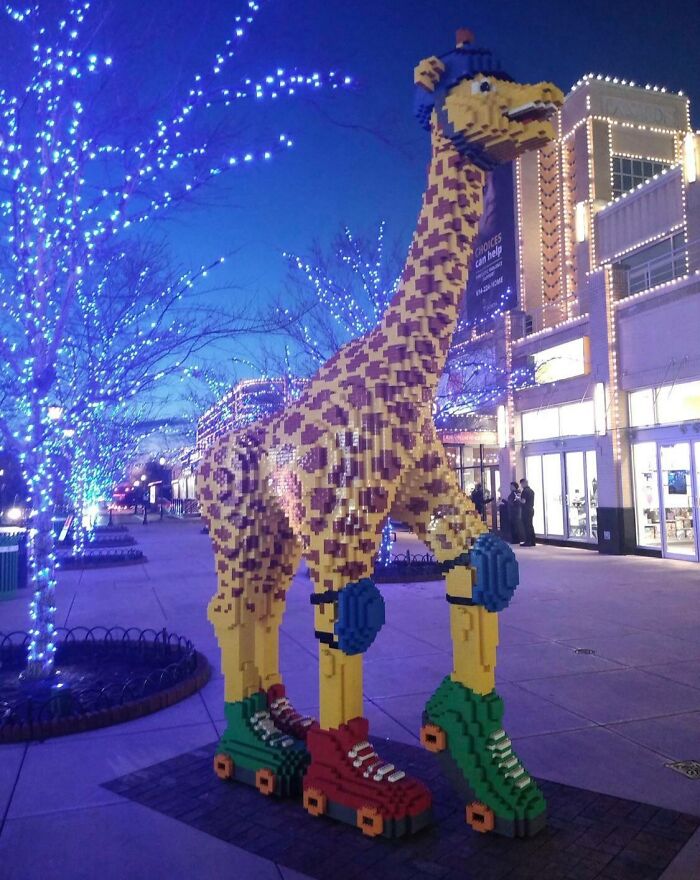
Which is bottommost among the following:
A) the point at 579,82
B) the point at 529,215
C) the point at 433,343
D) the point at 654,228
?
the point at 433,343

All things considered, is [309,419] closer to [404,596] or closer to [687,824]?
[687,824]

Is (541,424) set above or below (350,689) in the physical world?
above

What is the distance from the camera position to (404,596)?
10.1 metres

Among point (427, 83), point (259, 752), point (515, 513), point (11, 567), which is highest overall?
point (427, 83)

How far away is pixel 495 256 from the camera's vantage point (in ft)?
70.1

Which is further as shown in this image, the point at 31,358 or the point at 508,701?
the point at 31,358

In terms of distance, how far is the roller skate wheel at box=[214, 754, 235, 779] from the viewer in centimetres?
396

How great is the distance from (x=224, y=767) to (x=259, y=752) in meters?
0.29

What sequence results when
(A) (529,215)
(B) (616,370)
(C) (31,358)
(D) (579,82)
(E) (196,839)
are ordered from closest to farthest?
(E) (196,839)
(C) (31,358)
(B) (616,370)
(D) (579,82)
(A) (529,215)

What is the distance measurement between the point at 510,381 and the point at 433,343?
12.4 meters

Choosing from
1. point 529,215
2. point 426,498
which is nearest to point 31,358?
point 426,498

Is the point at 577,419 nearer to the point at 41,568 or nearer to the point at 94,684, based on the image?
the point at 94,684

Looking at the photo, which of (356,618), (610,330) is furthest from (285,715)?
(610,330)

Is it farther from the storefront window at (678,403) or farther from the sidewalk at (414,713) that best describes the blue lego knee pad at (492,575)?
the storefront window at (678,403)
